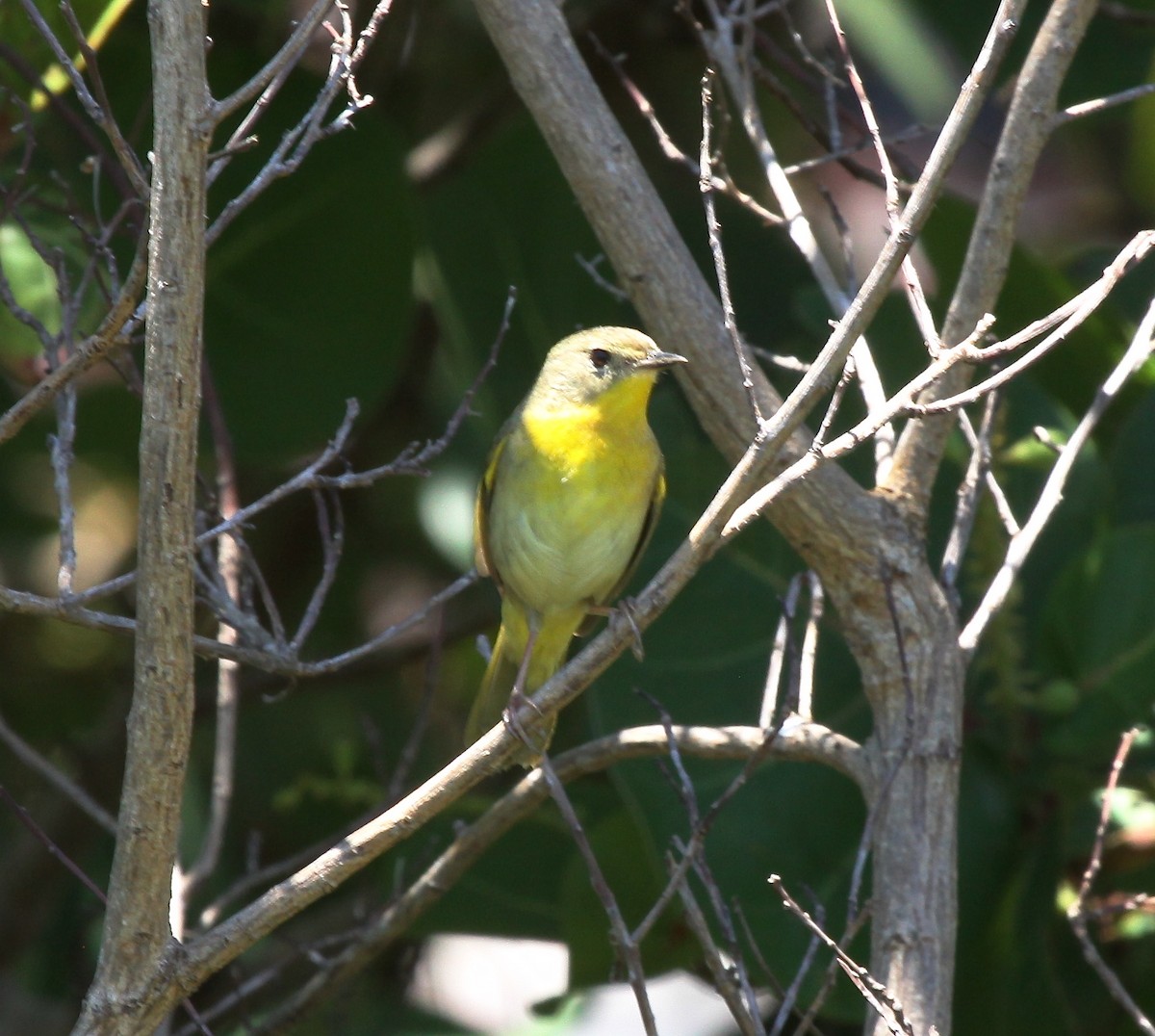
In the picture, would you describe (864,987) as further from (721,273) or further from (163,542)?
(163,542)

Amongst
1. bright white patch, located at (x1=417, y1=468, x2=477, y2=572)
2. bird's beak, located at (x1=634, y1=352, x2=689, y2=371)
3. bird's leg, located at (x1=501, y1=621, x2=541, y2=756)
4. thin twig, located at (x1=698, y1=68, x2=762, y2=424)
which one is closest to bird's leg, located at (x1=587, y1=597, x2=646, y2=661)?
bird's leg, located at (x1=501, y1=621, x2=541, y2=756)

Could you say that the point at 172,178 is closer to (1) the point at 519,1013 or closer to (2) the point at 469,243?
(2) the point at 469,243

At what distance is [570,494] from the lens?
3721mm

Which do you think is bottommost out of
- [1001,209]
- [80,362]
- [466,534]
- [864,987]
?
[864,987]

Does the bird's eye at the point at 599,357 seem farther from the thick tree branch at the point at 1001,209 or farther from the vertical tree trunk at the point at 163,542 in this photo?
the vertical tree trunk at the point at 163,542

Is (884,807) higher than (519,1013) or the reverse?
higher

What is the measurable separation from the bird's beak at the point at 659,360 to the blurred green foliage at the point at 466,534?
14.9 inches

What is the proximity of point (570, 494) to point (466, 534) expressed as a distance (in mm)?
1064

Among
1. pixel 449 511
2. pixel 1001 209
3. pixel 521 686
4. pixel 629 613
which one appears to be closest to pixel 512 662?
pixel 521 686

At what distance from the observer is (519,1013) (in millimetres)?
5617

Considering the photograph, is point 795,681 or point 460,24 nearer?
point 795,681

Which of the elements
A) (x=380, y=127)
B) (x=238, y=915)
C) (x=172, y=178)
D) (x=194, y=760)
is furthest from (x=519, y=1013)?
(x=172, y=178)

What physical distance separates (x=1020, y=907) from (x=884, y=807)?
1059 mm

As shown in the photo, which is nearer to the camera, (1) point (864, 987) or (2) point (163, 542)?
(2) point (163, 542)
